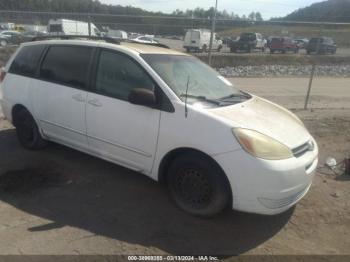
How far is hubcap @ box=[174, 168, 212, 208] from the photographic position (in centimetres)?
381

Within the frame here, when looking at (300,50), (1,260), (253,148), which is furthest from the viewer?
(300,50)

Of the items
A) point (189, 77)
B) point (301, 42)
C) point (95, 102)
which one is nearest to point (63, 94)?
point (95, 102)

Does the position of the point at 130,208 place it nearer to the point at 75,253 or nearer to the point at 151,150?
the point at 151,150

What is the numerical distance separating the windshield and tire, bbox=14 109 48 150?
2.20 m

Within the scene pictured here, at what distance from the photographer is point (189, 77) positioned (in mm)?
4496

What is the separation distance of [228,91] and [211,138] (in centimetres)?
128

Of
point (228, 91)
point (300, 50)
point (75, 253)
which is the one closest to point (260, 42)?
point (300, 50)

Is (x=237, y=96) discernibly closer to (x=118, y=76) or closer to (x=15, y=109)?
(x=118, y=76)

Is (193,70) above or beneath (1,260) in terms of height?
above

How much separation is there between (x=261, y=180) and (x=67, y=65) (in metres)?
2.98

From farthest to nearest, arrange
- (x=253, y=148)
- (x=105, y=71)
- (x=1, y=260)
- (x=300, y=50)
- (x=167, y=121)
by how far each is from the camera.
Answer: (x=300, y=50) < (x=105, y=71) < (x=167, y=121) < (x=253, y=148) < (x=1, y=260)

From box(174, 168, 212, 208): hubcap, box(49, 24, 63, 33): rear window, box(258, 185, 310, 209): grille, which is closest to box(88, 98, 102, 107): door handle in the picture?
box(174, 168, 212, 208): hubcap

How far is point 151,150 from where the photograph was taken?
407cm

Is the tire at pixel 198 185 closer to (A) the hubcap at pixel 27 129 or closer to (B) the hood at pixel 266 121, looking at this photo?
(B) the hood at pixel 266 121
